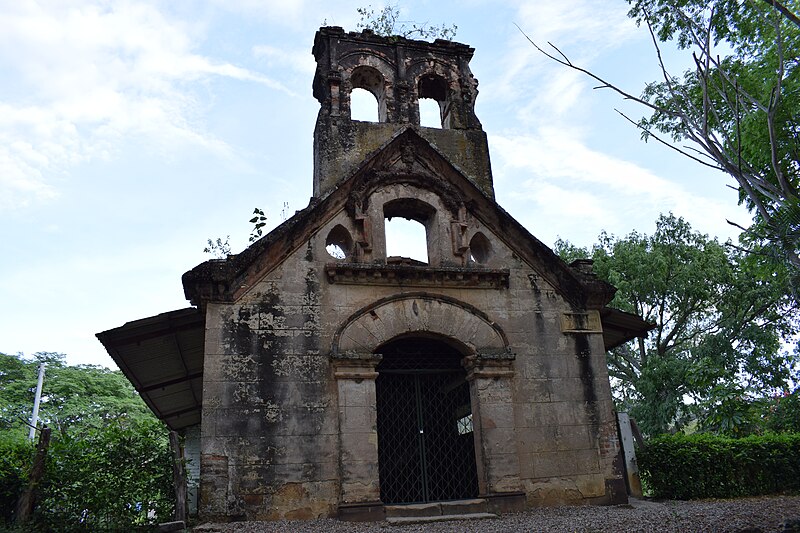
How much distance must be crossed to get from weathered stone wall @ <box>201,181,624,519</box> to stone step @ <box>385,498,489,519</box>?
343mm

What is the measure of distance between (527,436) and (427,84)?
8.01m

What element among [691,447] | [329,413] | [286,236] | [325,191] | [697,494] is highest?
[325,191]

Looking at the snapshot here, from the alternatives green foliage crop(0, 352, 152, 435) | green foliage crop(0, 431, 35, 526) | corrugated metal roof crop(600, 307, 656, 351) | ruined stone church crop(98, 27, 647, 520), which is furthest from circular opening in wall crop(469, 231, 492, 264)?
green foliage crop(0, 352, 152, 435)

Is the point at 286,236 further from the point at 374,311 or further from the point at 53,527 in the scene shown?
the point at 53,527

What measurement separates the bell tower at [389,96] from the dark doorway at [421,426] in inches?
136

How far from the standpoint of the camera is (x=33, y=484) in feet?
30.1

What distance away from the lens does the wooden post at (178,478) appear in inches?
360

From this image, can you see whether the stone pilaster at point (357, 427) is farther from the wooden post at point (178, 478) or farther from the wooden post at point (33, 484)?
the wooden post at point (33, 484)

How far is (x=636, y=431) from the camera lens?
12.6m

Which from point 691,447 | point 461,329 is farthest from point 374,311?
point 691,447

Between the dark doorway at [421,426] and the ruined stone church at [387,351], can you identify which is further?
the dark doorway at [421,426]

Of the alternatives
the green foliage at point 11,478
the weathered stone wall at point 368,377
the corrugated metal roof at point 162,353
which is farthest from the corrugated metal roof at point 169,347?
the green foliage at point 11,478

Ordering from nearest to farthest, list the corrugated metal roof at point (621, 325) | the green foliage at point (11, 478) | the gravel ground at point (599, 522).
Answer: the gravel ground at point (599, 522) < the green foliage at point (11, 478) < the corrugated metal roof at point (621, 325)

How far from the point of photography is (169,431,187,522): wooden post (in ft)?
30.0
